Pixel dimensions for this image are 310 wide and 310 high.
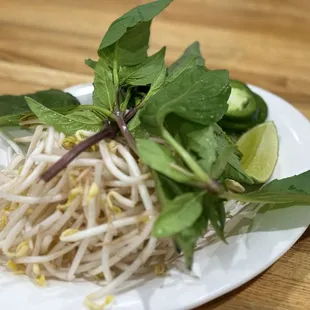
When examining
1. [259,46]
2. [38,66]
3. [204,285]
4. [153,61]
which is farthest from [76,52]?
[204,285]

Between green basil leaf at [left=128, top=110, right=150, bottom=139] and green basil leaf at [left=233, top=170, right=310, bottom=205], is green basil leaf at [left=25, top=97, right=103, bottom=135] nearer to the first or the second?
green basil leaf at [left=128, top=110, right=150, bottom=139]

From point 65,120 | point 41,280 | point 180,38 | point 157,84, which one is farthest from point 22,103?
point 180,38

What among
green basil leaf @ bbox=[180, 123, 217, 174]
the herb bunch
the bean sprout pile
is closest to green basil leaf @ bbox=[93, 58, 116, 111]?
the herb bunch

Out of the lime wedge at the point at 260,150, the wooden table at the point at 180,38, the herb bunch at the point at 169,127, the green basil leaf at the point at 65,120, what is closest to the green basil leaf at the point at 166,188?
the herb bunch at the point at 169,127

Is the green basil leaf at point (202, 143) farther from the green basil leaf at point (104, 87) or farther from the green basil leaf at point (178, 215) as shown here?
the green basil leaf at point (104, 87)

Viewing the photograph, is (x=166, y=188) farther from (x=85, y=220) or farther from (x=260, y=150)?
(x=260, y=150)

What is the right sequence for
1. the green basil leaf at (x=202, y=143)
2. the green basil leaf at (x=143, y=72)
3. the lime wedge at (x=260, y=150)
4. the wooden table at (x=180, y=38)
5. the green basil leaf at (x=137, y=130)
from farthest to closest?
the wooden table at (x=180, y=38)
the lime wedge at (x=260, y=150)
the green basil leaf at (x=143, y=72)
the green basil leaf at (x=137, y=130)
the green basil leaf at (x=202, y=143)

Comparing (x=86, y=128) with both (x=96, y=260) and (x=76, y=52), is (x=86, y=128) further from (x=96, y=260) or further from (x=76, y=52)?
(x=76, y=52)
